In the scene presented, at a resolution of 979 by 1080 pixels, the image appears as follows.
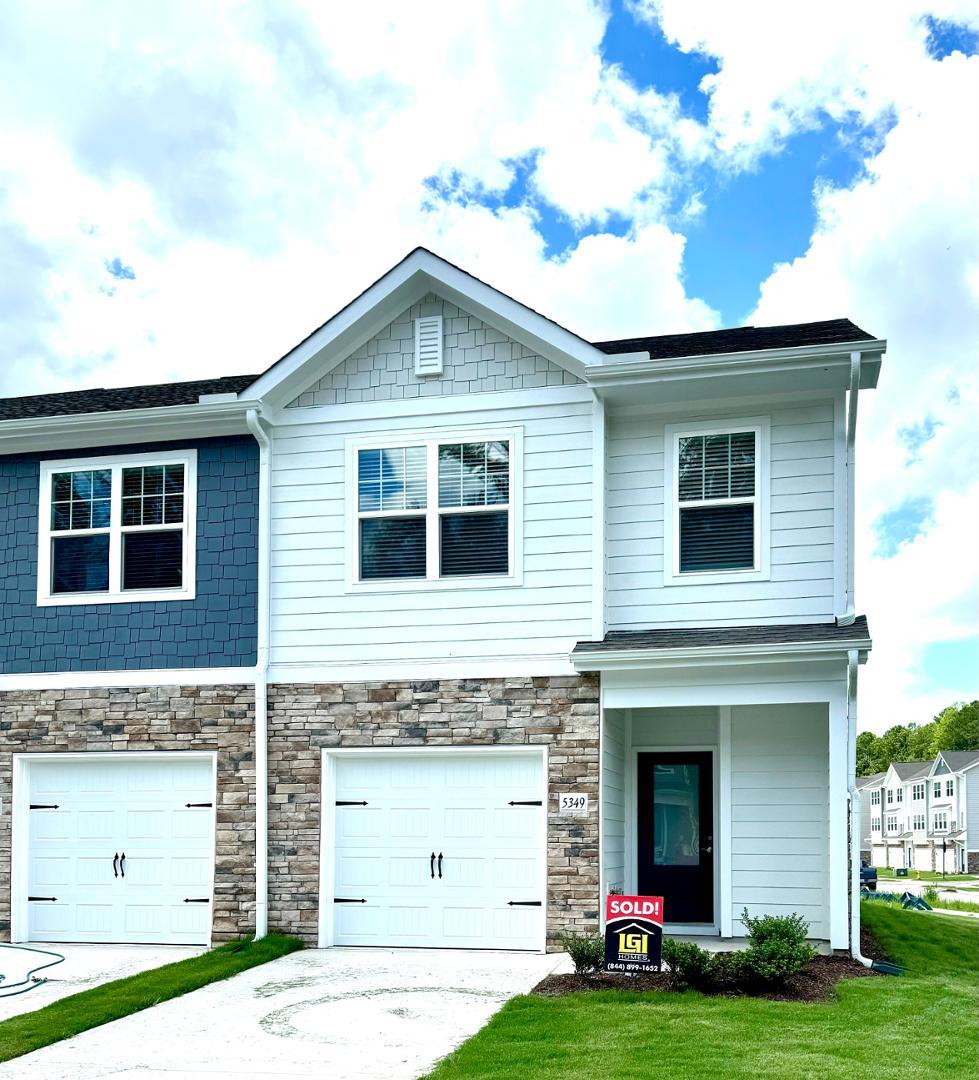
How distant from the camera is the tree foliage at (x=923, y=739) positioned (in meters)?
87.8

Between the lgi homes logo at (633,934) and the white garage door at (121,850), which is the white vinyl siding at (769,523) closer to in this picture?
the lgi homes logo at (633,934)

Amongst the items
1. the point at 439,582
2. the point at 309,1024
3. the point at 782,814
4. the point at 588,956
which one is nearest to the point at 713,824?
the point at 782,814

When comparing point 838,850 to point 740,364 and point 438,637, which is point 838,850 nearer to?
point 438,637

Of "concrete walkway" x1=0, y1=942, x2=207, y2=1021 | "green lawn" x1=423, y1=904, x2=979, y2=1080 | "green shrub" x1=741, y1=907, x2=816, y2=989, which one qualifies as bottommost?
"concrete walkway" x1=0, y1=942, x2=207, y2=1021

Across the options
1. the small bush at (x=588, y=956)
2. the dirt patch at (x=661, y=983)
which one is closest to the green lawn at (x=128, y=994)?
the dirt patch at (x=661, y=983)

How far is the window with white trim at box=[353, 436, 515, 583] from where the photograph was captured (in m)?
13.3

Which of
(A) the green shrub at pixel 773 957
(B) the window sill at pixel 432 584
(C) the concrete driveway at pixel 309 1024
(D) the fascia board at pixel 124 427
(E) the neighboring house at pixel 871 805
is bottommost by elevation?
(E) the neighboring house at pixel 871 805

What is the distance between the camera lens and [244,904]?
1327cm

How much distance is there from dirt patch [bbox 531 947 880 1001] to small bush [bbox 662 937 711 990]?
134 mm

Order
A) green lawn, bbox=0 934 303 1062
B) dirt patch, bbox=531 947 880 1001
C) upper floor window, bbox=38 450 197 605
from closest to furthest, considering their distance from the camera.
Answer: green lawn, bbox=0 934 303 1062
dirt patch, bbox=531 947 880 1001
upper floor window, bbox=38 450 197 605

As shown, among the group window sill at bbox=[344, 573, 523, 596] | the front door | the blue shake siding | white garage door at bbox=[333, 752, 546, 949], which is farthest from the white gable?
the front door

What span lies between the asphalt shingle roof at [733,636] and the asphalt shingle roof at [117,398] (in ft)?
18.0

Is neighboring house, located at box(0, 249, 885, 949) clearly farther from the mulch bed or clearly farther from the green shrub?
the green shrub

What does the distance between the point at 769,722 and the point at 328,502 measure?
5272 mm
